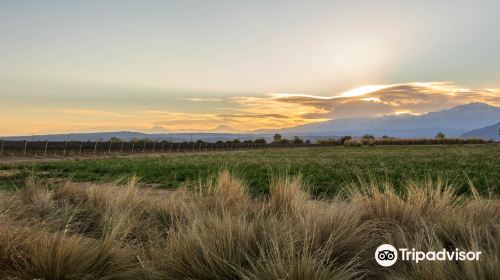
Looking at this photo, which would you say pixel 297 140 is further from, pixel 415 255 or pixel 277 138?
pixel 415 255

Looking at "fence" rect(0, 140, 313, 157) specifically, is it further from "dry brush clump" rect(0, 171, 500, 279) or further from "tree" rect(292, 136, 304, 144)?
"dry brush clump" rect(0, 171, 500, 279)

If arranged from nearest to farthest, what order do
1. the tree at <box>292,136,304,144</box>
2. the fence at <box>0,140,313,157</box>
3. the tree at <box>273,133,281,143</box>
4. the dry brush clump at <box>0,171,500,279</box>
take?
the dry brush clump at <box>0,171,500,279</box>, the fence at <box>0,140,313,157</box>, the tree at <box>292,136,304,144</box>, the tree at <box>273,133,281,143</box>

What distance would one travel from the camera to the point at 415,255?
15.1 ft

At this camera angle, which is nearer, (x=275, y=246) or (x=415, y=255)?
(x=275, y=246)

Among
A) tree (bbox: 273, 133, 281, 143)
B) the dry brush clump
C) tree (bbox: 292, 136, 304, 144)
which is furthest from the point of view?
tree (bbox: 273, 133, 281, 143)

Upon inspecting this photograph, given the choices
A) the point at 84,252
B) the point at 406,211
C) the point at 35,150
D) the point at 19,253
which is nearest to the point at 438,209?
the point at 406,211

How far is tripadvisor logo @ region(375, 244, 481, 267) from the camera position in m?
4.30

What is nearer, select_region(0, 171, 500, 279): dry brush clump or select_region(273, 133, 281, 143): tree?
select_region(0, 171, 500, 279): dry brush clump

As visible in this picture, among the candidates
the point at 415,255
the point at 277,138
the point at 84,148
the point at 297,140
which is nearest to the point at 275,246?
the point at 415,255

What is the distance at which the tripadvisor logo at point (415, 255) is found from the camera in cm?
430

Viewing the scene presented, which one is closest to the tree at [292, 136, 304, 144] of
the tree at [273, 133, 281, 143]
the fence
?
the tree at [273, 133, 281, 143]

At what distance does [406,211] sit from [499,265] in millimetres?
2461

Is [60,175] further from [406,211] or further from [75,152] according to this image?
[75,152]

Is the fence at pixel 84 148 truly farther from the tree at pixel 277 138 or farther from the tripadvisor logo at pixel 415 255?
the tripadvisor logo at pixel 415 255
